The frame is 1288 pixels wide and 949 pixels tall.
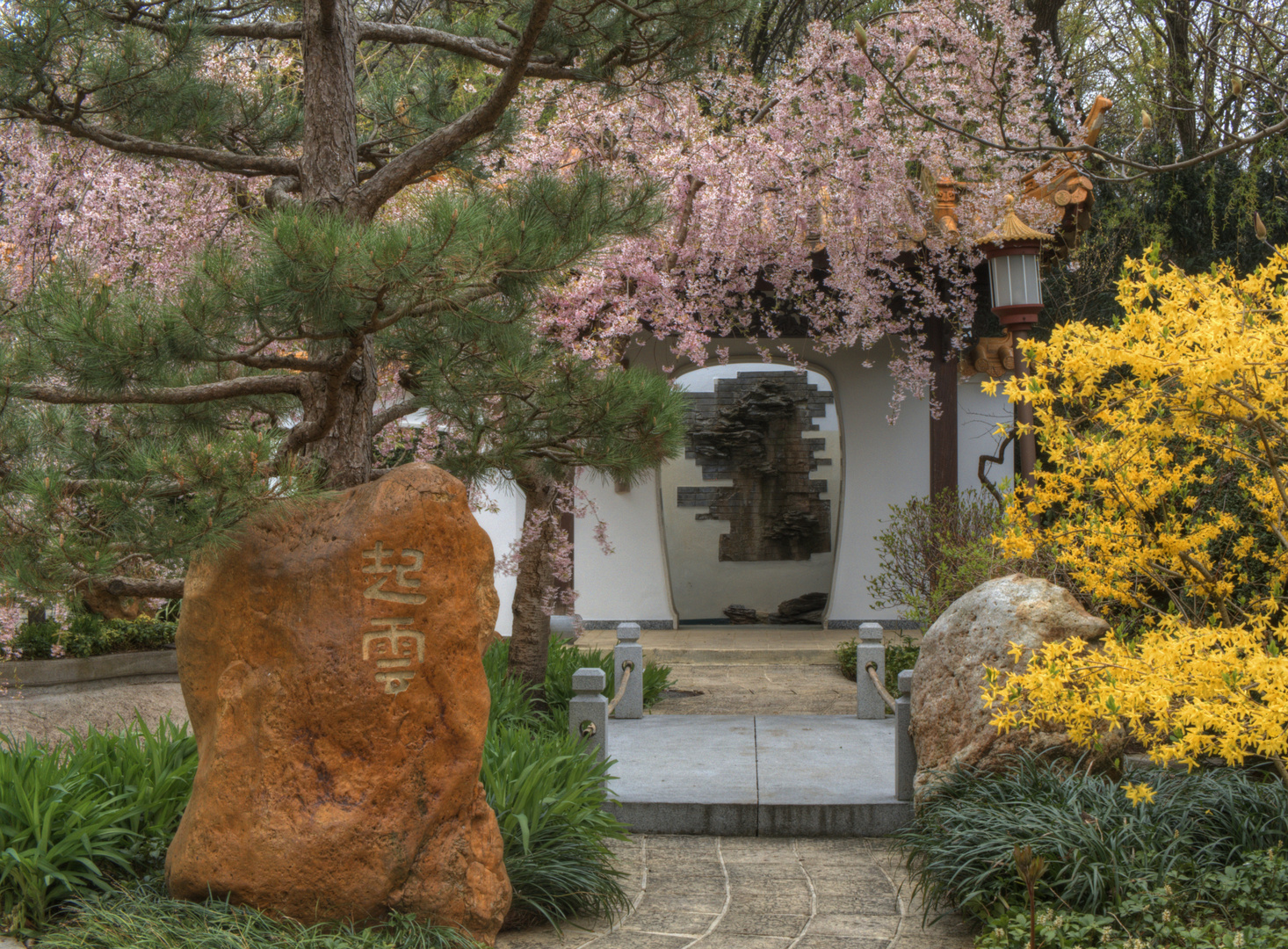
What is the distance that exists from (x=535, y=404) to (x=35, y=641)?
704cm

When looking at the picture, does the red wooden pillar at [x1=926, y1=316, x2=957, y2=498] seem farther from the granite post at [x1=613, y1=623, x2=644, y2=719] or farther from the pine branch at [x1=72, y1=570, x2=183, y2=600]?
the pine branch at [x1=72, y1=570, x2=183, y2=600]

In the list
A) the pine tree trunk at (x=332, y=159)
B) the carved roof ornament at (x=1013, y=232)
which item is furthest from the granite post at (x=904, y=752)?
the carved roof ornament at (x=1013, y=232)

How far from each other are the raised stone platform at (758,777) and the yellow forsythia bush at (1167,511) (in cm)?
110

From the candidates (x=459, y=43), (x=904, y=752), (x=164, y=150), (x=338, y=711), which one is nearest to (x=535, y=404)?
(x=338, y=711)

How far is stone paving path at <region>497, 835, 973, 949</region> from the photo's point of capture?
3.52 m

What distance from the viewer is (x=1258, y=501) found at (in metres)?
3.97

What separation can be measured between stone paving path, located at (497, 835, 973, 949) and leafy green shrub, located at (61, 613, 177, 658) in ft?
19.4

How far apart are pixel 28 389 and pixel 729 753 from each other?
4.06 m

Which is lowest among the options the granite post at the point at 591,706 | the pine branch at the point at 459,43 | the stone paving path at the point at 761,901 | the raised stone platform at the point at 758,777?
the stone paving path at the point at 761,901

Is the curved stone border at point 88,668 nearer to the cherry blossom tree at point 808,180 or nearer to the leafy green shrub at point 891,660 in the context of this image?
the cherry blossom tree at point 808,180

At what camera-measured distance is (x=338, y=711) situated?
3145mm

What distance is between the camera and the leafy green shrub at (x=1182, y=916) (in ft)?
9.86


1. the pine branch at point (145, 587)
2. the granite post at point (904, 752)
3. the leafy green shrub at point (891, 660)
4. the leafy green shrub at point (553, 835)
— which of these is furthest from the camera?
the leafy green shrub at point (891, 660)

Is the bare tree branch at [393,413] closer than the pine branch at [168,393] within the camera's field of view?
No
